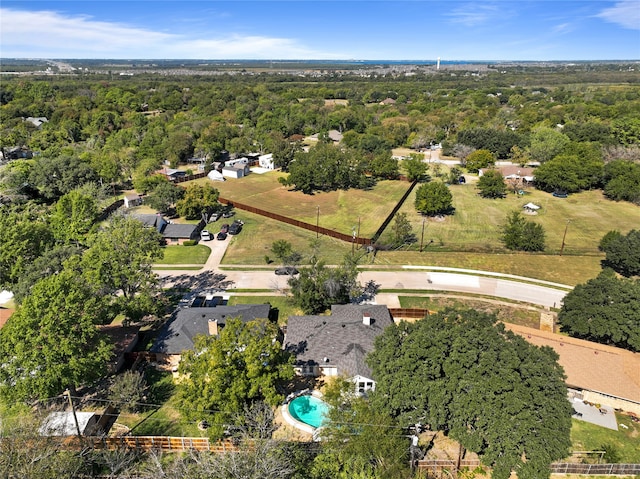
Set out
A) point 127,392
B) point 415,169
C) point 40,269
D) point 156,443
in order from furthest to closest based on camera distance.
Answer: point 415,169
point 40,269
point 127,392
point 156,443

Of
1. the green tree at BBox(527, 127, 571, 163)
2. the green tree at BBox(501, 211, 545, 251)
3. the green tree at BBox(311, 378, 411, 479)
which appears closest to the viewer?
the green tree at BBox(311, 378, 411, 479)

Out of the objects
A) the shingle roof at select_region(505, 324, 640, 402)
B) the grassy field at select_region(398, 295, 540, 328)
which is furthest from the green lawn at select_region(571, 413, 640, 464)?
the grassy field at select_region(398, 295, 540, 328)

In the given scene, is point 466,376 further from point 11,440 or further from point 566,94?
point 566,94

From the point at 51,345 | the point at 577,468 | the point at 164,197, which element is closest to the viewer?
the point at 577,468

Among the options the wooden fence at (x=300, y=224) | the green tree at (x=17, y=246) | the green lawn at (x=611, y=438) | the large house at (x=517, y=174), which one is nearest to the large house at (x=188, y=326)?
the green tree at (x=17, y=246)

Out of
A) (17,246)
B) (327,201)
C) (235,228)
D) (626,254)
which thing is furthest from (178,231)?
(626,254)

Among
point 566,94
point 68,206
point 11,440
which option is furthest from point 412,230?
point 566,94

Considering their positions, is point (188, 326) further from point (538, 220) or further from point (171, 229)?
point (538, 220)

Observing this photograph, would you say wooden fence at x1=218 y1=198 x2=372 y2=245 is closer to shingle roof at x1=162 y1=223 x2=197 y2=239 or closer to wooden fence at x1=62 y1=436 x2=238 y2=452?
shingle roof at x1=162 y1=223 x2=197 y2=239
